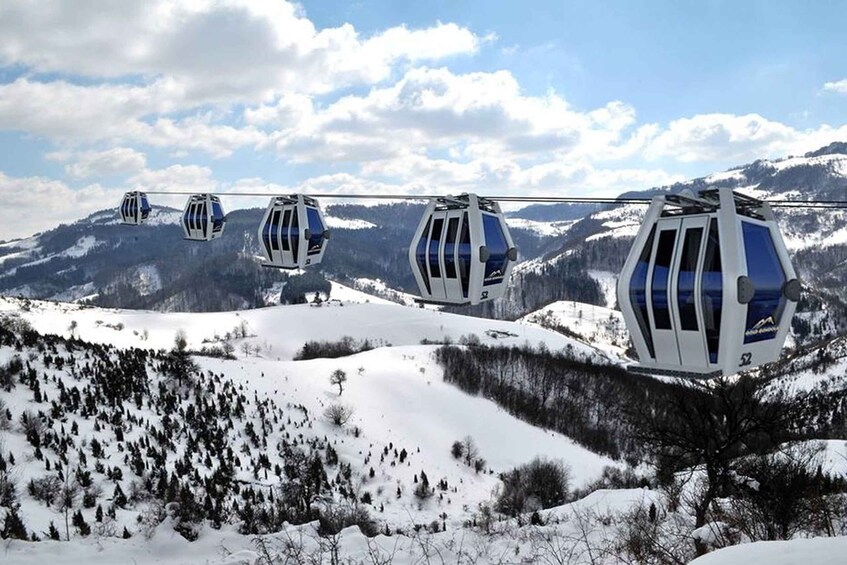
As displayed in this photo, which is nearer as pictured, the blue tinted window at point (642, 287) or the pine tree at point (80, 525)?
the blue tinted window at point (642, 287)

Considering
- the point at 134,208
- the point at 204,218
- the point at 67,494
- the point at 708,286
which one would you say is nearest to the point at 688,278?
the point at 708,286

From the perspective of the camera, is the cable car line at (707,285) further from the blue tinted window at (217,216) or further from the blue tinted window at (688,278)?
the blue tinted window at (217,216)

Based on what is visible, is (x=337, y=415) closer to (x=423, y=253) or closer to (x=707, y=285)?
(x=423, y=253)

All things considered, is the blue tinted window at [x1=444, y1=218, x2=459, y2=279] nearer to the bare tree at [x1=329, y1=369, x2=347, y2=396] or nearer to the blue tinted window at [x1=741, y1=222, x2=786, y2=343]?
the blue tinted window at [x1=741, y1=222, x2=786, y2=343]

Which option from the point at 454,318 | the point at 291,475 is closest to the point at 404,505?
the point at 291,475

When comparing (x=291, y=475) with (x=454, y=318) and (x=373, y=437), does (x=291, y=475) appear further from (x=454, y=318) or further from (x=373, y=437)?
(x=454, y=318)

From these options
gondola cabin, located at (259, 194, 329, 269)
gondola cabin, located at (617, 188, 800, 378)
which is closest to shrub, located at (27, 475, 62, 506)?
gondola cabin, located at (259, 194, 329, 269)

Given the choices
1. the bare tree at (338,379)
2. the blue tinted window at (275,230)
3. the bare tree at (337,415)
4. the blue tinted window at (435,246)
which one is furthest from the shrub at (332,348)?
the blue tinted window at (435,246)
